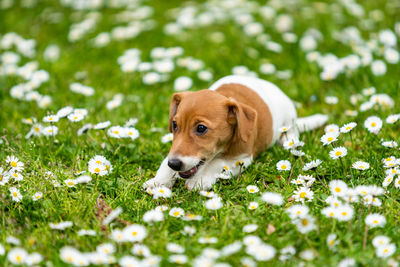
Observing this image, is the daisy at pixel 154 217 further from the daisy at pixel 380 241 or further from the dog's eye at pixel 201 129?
the daisy at pixel 380 241

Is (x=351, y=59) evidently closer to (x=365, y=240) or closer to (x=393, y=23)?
(x=393, y=23)

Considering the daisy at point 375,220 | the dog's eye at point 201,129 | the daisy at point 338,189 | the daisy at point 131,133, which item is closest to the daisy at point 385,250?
the daisy at point 375,220

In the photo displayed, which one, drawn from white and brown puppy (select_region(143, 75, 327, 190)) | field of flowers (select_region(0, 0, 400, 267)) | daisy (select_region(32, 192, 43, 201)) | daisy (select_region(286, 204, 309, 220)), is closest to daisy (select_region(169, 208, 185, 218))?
field of flowers (select_region(0, 0, 400, 267))

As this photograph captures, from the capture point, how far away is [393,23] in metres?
6.89

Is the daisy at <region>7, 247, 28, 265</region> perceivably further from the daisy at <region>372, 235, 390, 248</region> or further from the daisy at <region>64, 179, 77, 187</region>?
the daisy at <region>372, 235, 390, 248</region>

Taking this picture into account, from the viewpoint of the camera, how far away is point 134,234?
2877 millimetres

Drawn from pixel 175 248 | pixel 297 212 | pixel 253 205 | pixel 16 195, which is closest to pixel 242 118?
pixel 253 205

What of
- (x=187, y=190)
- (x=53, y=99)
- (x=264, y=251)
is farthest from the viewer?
(x=53, y=99)

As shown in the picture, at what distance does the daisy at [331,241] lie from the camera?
290 cm

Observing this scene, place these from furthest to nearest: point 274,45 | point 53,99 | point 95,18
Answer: point 95,18, point 274,45, point 53,99

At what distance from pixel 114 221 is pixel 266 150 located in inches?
67.1

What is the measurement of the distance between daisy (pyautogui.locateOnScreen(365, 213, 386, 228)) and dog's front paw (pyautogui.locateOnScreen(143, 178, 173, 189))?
1.49 m

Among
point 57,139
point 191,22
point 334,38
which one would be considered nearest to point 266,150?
point 57,139

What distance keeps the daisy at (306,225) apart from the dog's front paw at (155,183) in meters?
1.13
